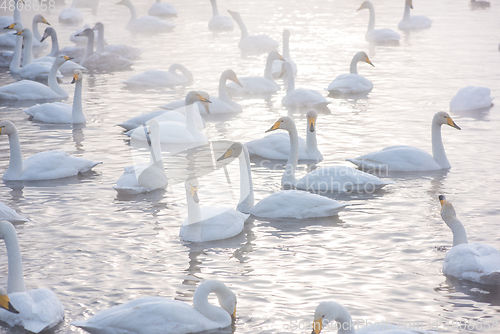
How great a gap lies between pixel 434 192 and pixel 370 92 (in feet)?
25.3

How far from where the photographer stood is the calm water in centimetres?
666

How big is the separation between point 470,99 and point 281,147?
Result: 17.5ft

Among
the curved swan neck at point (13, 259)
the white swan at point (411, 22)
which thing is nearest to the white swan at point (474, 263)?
the curved swan neck at point (13, 259)

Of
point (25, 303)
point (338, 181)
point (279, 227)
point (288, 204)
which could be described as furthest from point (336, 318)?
point (338, 181)

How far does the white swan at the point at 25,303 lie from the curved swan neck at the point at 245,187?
3402mm

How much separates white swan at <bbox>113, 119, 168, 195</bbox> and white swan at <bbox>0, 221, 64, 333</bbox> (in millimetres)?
3559

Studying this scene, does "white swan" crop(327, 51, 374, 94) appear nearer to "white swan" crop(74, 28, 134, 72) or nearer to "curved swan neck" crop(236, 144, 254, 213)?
"white swan" crop(74, 28, 134, 72)

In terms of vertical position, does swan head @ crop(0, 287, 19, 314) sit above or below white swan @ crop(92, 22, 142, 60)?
below

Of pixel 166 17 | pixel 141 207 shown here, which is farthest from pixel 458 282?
pixel 166 17

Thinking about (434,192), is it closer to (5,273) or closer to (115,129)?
(5,273)

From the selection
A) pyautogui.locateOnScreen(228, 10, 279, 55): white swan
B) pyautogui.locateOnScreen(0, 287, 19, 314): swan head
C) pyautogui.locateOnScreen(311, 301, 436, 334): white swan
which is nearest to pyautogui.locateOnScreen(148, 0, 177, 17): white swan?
pyautogui.locateOnScreen(228, 10, 279, 55): white swan

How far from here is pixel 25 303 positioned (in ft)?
19.6

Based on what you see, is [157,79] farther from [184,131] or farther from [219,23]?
[219,23]

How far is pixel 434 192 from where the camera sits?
9.90 meters
